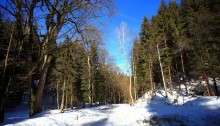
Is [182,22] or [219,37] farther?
[182,22]

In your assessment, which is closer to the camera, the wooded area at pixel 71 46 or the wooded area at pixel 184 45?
the wooded area at pixel 71 46

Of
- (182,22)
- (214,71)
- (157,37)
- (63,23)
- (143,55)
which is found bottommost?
(214,71)

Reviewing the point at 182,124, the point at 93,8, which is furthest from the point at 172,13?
the point at 182,124

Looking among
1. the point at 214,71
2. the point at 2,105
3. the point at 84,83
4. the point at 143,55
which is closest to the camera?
the point at 2,105

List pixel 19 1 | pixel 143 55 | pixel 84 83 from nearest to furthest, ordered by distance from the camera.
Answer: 1. pixel 19 1
2. pixel 143 55
3. pixel 84 83

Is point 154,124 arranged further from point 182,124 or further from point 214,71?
point 214,71

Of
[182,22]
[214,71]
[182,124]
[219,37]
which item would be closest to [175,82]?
[182,22]

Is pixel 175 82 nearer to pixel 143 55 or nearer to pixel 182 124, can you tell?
pixel 143 55

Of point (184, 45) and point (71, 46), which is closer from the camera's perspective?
point (71, 46)

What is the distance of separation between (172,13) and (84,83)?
22.7m

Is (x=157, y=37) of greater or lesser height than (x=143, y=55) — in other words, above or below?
above

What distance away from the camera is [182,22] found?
32.2 m

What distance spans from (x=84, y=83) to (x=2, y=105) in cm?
2719

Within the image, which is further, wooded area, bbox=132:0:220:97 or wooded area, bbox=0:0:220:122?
wooded area, bbox=132:0:220:97
